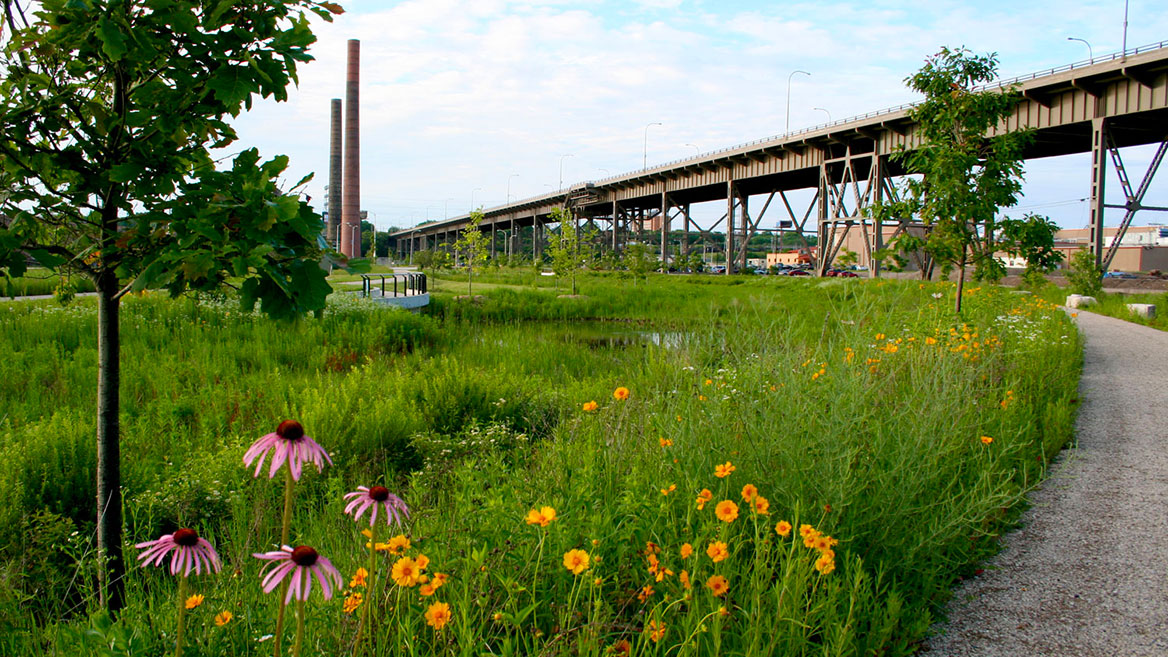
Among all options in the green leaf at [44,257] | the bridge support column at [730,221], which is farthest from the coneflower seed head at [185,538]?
the bridge support column at [730,221]

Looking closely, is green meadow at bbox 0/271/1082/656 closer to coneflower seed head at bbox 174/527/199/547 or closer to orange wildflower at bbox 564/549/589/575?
orange wildflower at bbox 564/549/589/575

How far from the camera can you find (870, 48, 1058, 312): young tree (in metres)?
11.4

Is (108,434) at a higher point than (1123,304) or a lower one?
lower

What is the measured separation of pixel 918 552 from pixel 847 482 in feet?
1.97

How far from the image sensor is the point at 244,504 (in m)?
4.36

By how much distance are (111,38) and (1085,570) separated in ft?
16.4

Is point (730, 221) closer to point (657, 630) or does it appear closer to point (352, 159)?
point (352, 159)

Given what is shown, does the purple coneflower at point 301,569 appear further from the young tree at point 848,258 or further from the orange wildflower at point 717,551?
the young tree at point 848,258

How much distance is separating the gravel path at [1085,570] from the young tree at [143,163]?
3181mm

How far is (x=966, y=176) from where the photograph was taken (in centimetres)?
1169

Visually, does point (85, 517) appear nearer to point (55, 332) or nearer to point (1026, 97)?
point (55, 332)

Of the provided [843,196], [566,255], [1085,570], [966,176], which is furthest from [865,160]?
[1085,570]

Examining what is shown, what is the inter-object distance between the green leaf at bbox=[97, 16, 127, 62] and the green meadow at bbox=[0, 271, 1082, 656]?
1013mm

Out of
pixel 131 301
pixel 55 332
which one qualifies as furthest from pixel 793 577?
pixel 131 301
